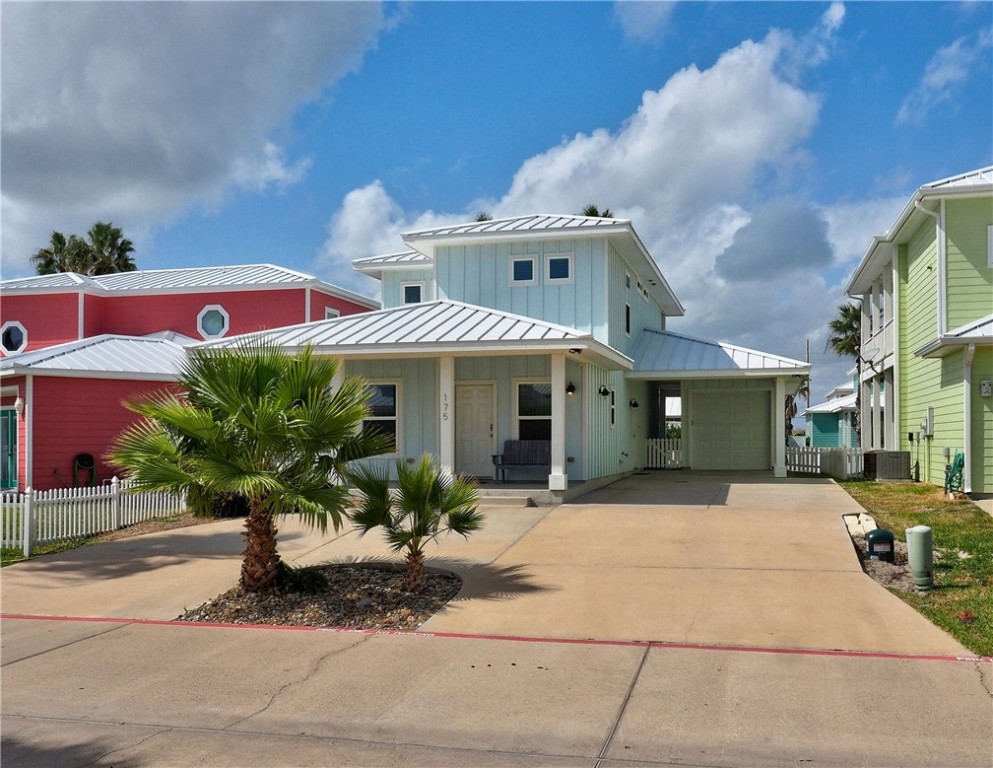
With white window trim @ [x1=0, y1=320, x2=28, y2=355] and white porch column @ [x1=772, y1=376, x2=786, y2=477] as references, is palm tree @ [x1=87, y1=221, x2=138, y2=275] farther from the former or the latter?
white porch column @ [x1=772, y1=376, x2=786, y2=477]

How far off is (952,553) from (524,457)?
849 centimetres

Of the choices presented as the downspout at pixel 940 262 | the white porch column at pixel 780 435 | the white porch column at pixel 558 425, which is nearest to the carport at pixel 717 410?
the white porch column at pixel 780 435

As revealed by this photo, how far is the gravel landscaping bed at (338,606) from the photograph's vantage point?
27.5 ft

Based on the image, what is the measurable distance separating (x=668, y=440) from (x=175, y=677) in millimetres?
20380

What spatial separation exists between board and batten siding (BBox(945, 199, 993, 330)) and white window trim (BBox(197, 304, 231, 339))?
21.1 m

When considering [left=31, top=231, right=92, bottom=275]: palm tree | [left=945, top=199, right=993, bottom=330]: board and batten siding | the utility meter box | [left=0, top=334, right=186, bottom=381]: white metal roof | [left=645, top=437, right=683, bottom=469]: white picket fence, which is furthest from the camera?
[left=31, top=231, right=92, bottom=275]: palm tree

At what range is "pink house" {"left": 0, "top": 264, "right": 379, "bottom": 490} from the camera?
20.1 metres

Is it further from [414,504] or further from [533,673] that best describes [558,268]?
[533,673]

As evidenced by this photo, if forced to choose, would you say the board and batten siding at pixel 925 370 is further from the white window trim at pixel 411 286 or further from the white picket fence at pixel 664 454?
the white window trim at pixel 411 286

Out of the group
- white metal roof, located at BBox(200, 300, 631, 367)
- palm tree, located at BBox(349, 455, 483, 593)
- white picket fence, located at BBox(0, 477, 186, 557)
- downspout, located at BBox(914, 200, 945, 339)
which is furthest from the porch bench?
downspout, located at BBox(914, 200, 945, 339)

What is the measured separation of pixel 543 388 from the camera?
17922mm

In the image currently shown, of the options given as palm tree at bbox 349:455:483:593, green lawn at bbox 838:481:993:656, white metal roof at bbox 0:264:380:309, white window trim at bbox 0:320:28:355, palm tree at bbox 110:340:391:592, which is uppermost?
white metal roof at bbox 0:264:380:309

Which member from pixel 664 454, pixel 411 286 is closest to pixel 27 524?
pixel 411 286

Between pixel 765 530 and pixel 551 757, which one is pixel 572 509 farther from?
pixel 551 757
